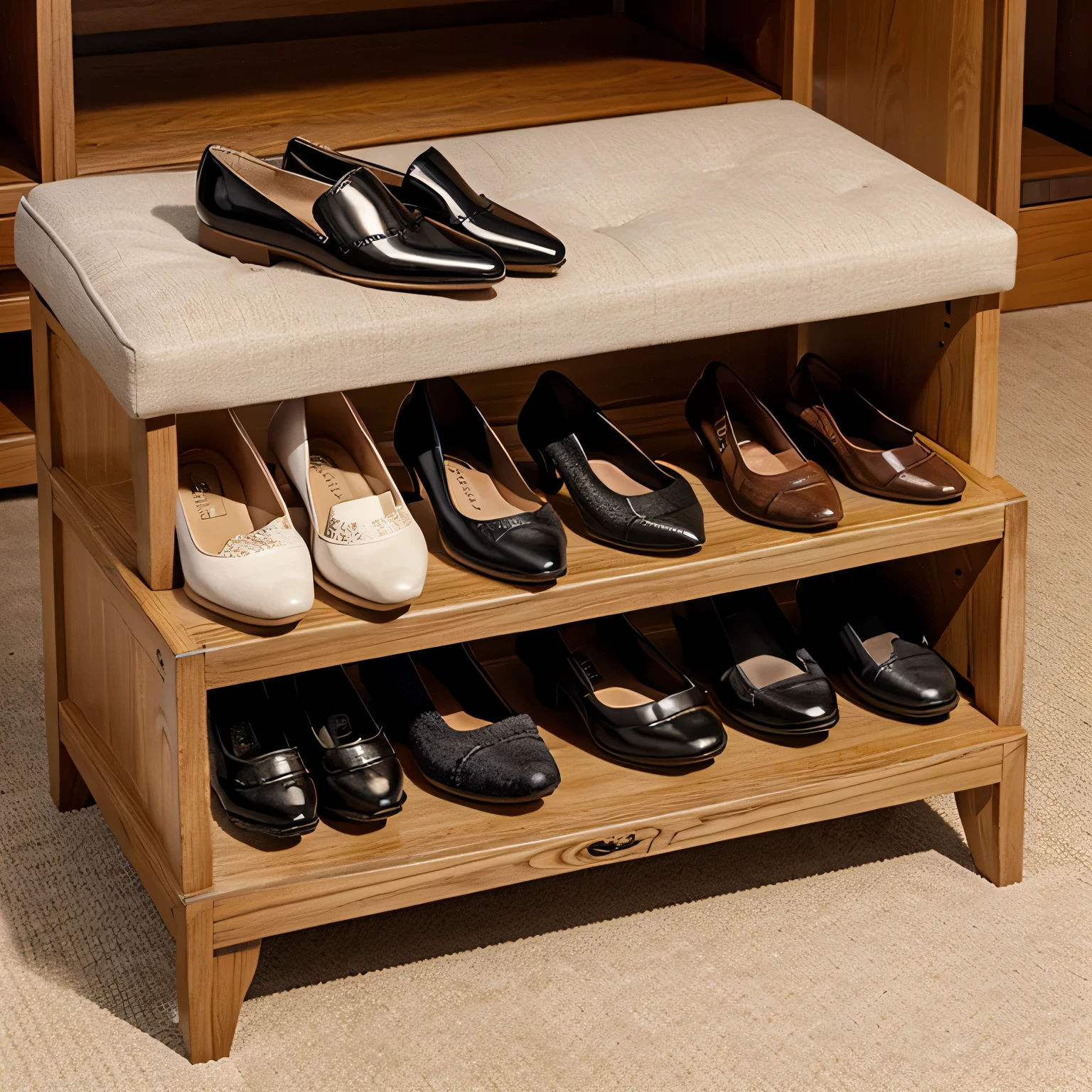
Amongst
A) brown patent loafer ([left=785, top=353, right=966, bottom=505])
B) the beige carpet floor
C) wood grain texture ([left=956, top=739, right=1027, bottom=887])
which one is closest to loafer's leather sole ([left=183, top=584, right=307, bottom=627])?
the beige carpet floor

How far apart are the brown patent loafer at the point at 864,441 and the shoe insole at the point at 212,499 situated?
52 centimetres

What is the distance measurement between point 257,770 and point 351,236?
43cm

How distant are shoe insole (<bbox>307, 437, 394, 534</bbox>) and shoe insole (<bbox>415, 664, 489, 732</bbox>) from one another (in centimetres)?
21

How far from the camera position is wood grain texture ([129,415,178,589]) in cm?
109

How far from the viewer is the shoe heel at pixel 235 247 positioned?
119cm

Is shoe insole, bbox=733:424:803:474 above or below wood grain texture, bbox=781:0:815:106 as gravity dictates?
below

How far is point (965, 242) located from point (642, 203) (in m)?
0.29

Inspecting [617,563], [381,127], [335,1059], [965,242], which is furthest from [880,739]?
[381,127]

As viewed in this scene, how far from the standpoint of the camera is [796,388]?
4.68 ft

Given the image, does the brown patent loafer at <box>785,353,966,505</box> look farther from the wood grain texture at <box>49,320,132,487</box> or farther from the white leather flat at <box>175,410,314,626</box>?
the wood grain texture at <box>49,320,132,487</box>

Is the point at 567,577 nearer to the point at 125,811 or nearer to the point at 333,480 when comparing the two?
the point at 333,480

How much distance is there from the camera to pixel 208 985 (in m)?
1.18

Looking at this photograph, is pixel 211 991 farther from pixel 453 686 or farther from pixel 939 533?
pixel 939 533

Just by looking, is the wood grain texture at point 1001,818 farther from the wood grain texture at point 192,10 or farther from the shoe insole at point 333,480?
the wood grain texture at point 192,10
